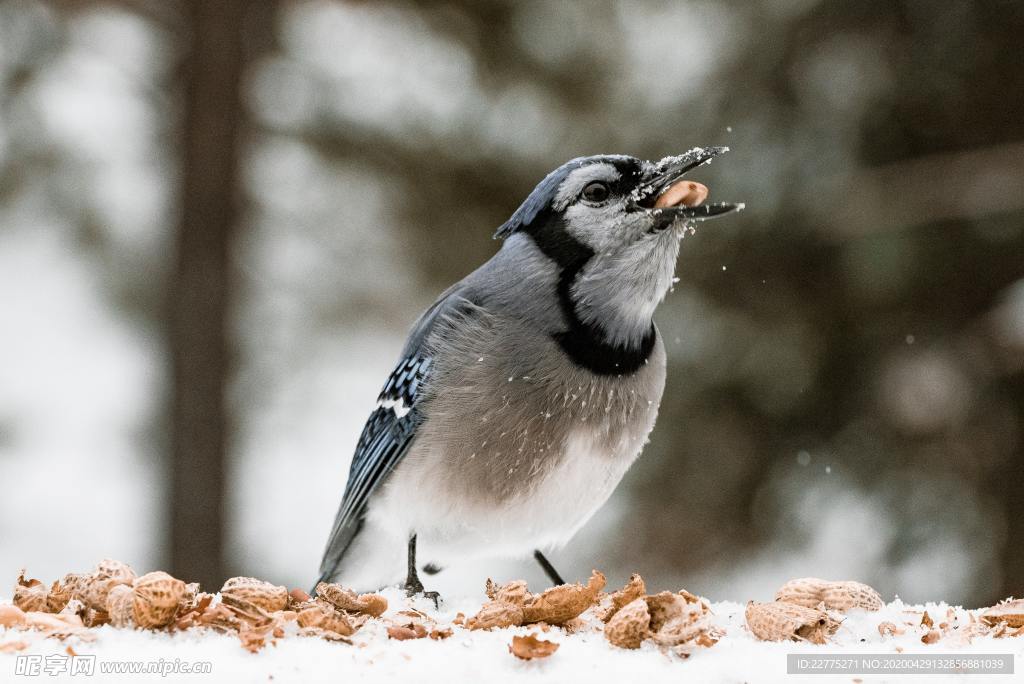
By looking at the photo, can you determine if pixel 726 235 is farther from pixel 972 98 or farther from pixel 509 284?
pixel 509 284

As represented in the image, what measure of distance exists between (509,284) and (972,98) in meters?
1.84

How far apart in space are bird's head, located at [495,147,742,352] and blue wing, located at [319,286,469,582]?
0.77 feet

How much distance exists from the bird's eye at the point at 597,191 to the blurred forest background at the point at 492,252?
137cm

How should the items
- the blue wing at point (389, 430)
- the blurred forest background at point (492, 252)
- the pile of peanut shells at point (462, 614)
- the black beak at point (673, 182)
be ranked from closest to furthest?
the pile of peanut shells at point (462, 614) → the black beak at point (673, 182) → the blue wing at point (389, 430) → the blurred forest background at point (492, 252)

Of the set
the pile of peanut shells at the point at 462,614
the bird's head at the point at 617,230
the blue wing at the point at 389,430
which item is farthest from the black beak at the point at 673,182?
the pile of peanut shells at the point at 462,614

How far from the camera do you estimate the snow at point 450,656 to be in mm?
1078

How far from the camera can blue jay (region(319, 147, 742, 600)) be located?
1.61 metres

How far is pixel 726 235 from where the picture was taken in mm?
3012

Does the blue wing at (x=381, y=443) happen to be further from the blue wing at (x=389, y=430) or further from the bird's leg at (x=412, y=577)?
the bird's leg at (x=412, y=577)

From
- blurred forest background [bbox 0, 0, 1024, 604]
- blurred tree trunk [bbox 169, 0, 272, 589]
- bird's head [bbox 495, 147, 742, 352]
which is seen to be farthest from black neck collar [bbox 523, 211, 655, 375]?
blurred tree trunk [bbox 169, 0, 272, 589]

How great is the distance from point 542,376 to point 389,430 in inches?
12.1

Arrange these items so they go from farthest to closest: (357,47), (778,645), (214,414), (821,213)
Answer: (357,47) → (214,414) → (821,213) → (778,645)

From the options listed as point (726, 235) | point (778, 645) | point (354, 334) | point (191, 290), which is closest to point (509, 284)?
point (778, 645)

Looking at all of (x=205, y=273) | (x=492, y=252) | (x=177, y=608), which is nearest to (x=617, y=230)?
(x=177, y=608)
